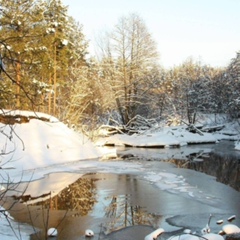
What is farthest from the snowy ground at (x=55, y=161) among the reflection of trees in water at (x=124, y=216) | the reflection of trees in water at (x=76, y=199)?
the reflection of trees in water at (x=124, y=216)

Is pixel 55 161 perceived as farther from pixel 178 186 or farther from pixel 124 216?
pixel 124 216

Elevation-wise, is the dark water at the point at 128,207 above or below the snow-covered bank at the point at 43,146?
below

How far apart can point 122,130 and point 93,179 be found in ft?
67.5

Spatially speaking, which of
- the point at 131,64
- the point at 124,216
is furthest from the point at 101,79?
the point at 124,216

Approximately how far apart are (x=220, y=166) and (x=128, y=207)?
10.1 meters

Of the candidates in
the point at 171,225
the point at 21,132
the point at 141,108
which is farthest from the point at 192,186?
the point at 141,108

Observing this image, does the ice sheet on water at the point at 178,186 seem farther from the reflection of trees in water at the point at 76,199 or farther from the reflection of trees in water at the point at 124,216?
the reflection of trees in water at the point at 76,199

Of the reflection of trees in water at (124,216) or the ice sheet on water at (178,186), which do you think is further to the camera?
the ice sheet on water at (178,186)

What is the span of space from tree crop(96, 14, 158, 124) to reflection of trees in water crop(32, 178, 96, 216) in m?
22.6

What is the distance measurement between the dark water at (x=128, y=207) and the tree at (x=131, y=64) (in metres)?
20.7

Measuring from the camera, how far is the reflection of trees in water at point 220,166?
14.9 m

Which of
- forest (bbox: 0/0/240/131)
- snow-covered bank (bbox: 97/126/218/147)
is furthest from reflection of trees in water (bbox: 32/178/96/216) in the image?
snow-covered bank (bbox: 97/126/218/147)

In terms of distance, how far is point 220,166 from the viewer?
61.5 feet

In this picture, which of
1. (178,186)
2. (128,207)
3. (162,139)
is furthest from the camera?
(162,139)
